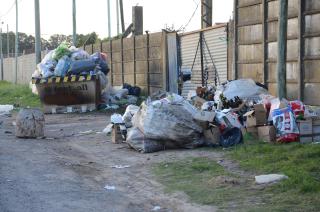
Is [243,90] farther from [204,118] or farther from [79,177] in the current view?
[79,177]

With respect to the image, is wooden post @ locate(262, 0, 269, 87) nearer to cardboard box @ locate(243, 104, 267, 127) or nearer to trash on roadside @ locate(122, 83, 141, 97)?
cardboard box @ locate(243, 104, 267, 127)

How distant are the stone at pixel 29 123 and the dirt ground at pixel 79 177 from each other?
0.82 feet

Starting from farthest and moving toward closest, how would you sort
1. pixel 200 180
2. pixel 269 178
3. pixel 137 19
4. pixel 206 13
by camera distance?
pixel 137 19
pixel 206 13
pixel 200 180
pixel 269 178

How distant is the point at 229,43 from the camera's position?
14664 mm

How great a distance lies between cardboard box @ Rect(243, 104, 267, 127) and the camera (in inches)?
393

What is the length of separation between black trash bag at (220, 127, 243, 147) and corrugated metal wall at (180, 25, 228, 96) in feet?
16.8

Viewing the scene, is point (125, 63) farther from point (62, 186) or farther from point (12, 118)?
point (62, 186)

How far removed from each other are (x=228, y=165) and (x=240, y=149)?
1042 mm

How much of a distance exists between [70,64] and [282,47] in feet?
32.7

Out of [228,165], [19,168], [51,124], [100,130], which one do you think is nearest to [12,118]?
[51,124]

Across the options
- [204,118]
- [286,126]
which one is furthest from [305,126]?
[204,118]

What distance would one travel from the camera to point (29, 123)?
40.8ft

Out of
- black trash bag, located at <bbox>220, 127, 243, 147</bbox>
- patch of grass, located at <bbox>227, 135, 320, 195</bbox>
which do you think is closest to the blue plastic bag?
black trash bag, located at <bbox>220, 127, 243, 147</bbox>

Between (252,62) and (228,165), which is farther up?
(252,62)
